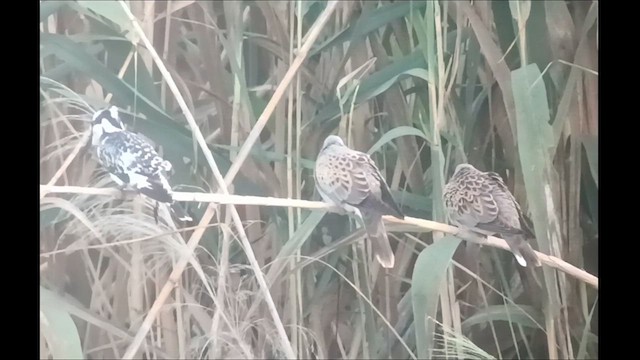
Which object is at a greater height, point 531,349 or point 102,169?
point 102,169

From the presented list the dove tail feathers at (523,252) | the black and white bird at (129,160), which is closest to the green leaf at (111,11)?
the black and white bird at (129,160)

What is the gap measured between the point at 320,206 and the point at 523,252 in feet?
1.05

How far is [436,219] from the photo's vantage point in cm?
100

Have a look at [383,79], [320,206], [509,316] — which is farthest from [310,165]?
[509,316]

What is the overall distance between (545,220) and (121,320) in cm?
66

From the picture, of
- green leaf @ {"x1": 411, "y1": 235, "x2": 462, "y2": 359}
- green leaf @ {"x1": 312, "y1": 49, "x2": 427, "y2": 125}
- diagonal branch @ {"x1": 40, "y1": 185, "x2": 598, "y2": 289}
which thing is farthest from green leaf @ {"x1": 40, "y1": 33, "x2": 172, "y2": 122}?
green leaf @ {"x1": 411, "y1": 235, "x2": 462, "y2": 359}

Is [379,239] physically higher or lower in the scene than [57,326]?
higher

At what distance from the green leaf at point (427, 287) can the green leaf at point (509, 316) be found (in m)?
0.06

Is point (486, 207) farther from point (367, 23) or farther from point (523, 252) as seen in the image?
point (367, 23)

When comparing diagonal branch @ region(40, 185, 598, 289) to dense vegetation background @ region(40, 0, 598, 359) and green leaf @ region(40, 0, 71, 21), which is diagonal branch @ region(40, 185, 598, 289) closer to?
dense vegetation background @ region(40, 0, 598, 359)

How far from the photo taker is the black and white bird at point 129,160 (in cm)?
97

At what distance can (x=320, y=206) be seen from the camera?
3.24 feet
